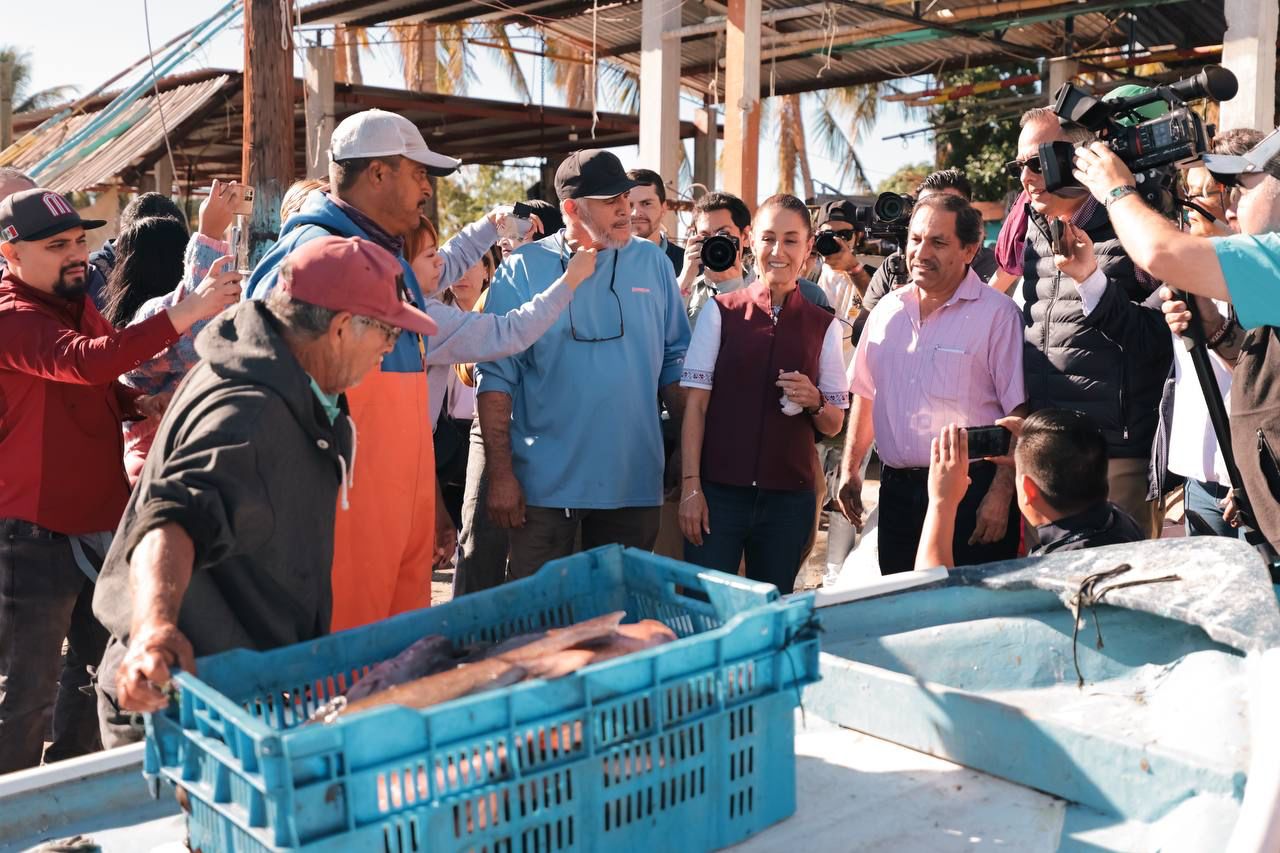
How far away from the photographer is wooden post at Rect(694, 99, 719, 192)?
12930 millimetres

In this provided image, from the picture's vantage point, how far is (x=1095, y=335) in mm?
3883

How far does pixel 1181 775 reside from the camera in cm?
191

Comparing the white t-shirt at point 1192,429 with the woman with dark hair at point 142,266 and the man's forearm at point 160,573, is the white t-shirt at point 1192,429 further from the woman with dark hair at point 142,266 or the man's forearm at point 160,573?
the woman with dark hair at point 142,266

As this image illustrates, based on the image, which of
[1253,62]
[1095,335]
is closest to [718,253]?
[1095,335]

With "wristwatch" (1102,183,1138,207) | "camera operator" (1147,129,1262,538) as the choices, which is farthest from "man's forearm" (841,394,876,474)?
"wristwatch" (1102,183,1138,207)

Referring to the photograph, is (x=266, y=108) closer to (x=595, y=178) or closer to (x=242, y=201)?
(x=242, y=201)

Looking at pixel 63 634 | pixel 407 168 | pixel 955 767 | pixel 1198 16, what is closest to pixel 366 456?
pixel 407 168

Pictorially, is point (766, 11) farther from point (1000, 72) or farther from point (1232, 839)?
point (1232, 839)

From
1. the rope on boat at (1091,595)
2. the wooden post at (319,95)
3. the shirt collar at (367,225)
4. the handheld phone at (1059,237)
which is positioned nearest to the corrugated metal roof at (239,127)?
the wooden post at (319,95)

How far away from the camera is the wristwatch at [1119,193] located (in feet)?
8.70

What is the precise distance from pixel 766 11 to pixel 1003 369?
7504 millimetres

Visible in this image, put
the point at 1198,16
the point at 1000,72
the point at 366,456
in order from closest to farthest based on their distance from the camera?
the point at 366,456 < the point at 1198,16 < the point at 1000,72

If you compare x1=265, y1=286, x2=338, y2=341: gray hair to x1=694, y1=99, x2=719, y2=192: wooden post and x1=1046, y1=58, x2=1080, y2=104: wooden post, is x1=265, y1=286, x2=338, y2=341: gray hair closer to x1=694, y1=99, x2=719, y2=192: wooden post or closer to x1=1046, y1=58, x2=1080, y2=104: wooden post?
x1=694, y1=99, x2=719, y2=192: wooden post

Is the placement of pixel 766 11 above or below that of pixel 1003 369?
above
